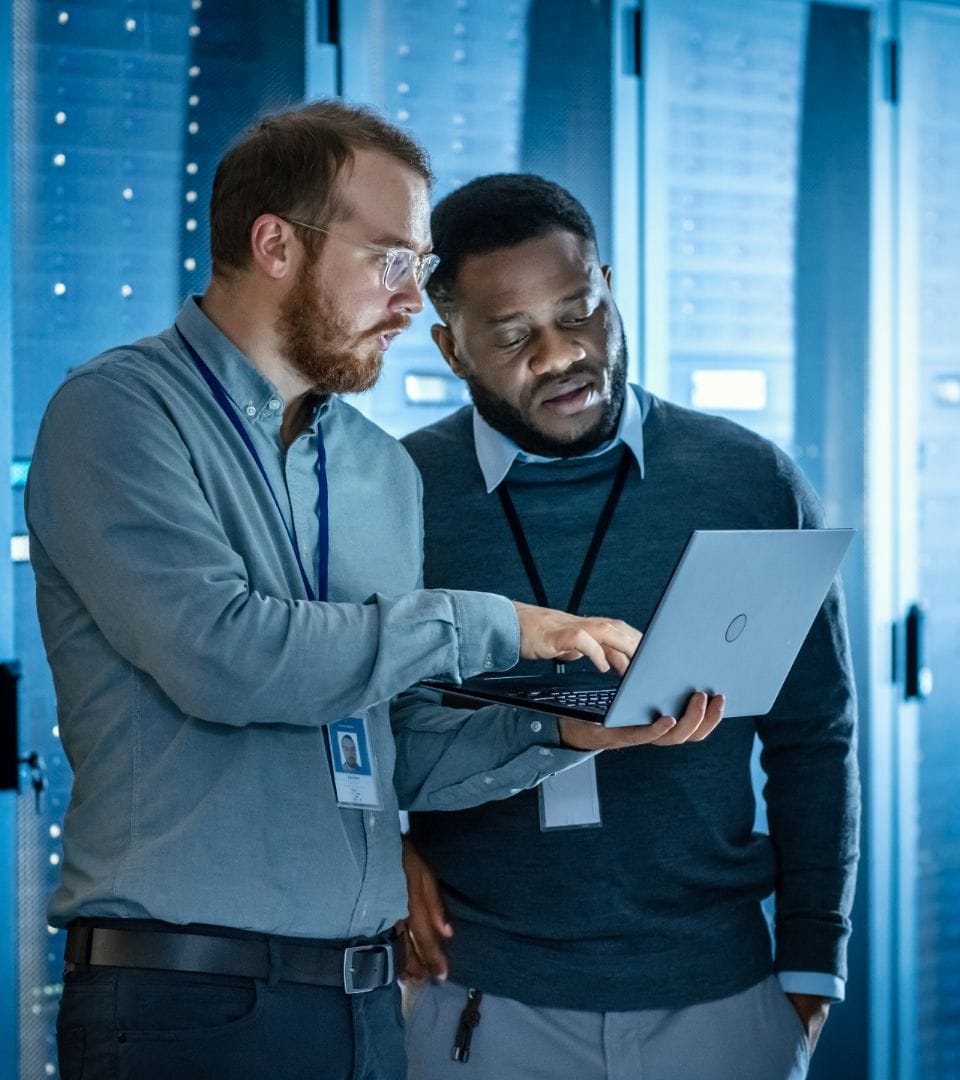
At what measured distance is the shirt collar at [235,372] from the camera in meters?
1.52

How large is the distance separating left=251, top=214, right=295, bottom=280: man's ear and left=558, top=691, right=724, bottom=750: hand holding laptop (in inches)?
23.2

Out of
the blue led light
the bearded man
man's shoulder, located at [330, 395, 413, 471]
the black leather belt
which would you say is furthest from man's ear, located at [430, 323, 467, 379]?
the black leather belt

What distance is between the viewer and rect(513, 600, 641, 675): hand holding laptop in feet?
4.86

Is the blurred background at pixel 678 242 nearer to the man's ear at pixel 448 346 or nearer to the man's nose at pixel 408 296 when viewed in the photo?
the man's ear at pixel 448 346

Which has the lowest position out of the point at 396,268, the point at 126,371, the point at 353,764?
the point at 353,764

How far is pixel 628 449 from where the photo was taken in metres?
1.93

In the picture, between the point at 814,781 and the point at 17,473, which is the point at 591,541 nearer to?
the point at 814,781

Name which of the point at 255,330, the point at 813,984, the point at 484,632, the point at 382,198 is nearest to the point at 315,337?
the point at 255,330

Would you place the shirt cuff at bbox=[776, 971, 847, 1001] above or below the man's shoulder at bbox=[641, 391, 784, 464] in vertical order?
below

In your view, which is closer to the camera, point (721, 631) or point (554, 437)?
point (721, 631)

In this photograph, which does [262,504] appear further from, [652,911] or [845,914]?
[845,914]

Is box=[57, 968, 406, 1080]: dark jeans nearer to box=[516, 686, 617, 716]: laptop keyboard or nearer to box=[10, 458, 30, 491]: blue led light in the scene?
box=[516, 686, 617, 716]: laptop keyboard

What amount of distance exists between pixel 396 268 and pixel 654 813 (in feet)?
2.56

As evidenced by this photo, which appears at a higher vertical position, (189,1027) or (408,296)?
(408,296)
